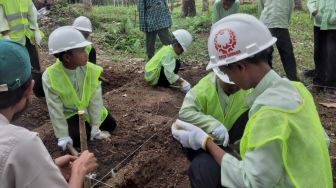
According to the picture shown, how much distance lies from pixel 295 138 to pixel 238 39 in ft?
1.79

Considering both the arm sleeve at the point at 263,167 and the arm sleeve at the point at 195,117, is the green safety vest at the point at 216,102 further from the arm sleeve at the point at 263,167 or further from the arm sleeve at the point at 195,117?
the arm sleeve at the point at 263,167

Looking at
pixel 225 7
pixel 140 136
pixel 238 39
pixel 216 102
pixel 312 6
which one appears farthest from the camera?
pixel 225 7

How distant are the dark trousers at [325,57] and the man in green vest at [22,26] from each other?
384cm

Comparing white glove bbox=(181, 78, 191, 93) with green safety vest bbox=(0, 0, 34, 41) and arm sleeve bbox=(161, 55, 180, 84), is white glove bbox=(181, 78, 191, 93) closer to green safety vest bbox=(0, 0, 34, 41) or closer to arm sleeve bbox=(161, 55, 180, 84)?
arm sleeve bbox=(161, 55, 180, 84)

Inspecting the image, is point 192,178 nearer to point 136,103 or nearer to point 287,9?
point 136,103

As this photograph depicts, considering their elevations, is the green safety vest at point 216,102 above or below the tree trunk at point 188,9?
above

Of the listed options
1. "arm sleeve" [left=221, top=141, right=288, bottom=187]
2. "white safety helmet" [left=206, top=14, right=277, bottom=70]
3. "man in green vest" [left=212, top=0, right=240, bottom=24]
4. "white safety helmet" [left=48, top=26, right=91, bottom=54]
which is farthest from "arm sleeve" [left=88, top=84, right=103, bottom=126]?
"man in green vest" [left=212, top=0, right=240, bottom=24]

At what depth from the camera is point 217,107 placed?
3.01 metres

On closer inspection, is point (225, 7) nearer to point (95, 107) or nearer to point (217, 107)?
point (95, 107)

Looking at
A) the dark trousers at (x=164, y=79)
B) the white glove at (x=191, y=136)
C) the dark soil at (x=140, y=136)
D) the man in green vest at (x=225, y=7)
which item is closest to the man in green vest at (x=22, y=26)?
the dark soil at (x=140, y=136)

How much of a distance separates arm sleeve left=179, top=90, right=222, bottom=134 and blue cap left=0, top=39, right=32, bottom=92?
4.86 ft

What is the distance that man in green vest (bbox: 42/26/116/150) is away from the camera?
3742mm

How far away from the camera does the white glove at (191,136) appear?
2.50m

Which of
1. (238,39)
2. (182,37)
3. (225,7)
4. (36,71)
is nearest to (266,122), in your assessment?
(238,39)
